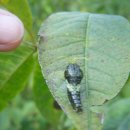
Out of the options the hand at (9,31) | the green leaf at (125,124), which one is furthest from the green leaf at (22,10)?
the green leaf at (125,124)

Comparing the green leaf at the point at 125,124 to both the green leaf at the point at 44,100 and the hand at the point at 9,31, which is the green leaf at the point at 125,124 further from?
the hand at the point at 9,31

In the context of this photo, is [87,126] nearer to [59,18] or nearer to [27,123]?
[59,18]

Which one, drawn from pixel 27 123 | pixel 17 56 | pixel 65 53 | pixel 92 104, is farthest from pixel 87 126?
pixel 27 123

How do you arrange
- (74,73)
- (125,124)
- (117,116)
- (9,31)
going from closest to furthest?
(74,73)
(9,31)
(125,124)
(117,116)

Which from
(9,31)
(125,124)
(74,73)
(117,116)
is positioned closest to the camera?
(74,73)

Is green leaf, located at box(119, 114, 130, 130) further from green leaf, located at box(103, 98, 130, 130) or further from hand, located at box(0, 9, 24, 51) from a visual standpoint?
hand, located at box(0, 9, 24, 51)

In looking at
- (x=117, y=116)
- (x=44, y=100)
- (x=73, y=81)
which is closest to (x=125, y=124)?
(x=117, y=116)

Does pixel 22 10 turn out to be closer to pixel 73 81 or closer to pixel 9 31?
pixel 9 31

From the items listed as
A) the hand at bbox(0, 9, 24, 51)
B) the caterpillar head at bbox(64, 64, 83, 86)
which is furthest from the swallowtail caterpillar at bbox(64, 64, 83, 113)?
the hand at bbox(0, 9, 24, 51)
